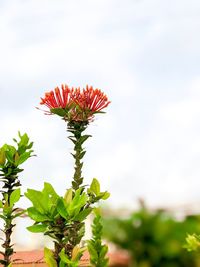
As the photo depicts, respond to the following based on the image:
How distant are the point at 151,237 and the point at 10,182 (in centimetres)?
355

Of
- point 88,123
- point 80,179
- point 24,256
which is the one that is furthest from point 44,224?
point 24,256

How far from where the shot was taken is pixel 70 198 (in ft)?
10.9

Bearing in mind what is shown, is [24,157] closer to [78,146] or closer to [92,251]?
[78,146]

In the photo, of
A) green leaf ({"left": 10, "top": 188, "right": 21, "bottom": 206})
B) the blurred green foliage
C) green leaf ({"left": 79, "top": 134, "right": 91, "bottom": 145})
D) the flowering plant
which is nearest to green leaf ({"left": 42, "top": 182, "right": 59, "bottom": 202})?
the flowering plant

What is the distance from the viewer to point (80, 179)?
4762 millimetres

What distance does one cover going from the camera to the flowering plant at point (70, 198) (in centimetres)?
299

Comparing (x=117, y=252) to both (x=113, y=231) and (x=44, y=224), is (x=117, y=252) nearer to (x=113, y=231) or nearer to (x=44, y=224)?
(x=113, y=231)

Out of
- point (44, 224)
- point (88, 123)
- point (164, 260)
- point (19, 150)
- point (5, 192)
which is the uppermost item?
point (88, 123)

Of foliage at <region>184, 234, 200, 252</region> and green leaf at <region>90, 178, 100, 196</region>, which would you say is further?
green leaf at <region>90, 178, 100, 196</region>

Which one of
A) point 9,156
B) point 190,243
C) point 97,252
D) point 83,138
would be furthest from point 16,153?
point 190,243

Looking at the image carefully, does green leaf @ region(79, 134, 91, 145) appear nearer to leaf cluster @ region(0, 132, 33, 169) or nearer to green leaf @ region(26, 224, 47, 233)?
leaf cluster @ region(0, 132, 33, 169)

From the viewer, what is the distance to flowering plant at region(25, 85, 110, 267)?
2986 mm

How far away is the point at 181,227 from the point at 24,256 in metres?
8.63

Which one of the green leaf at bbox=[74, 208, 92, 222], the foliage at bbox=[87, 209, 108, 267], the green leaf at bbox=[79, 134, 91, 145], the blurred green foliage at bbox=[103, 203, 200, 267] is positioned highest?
the green leaf at bbox=[79, 134, 91, 145]
